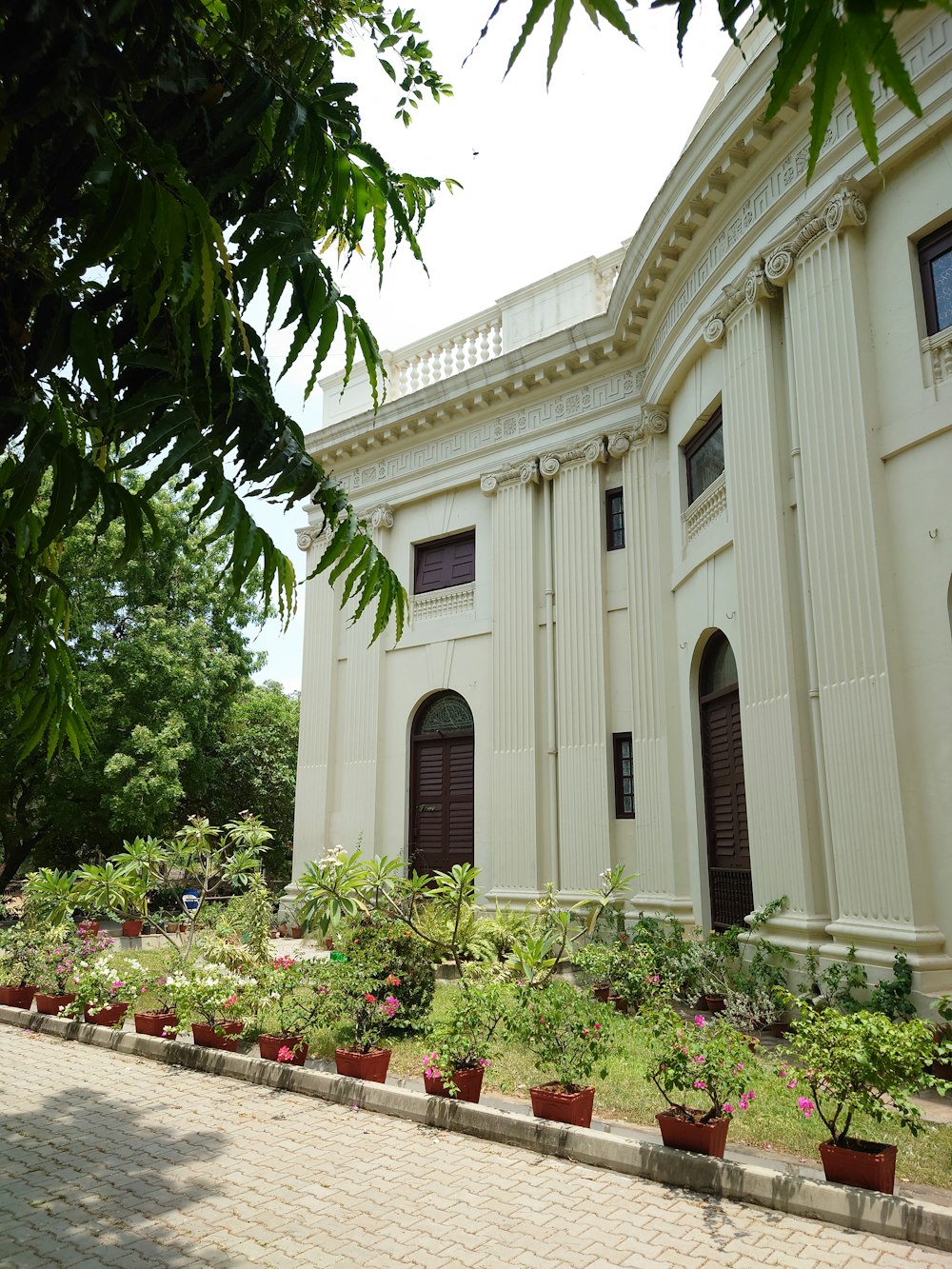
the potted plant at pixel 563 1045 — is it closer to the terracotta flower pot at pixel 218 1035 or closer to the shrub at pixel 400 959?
the shrub at pixel 400 959

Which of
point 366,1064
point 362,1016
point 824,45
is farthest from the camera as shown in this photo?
point 362,1016

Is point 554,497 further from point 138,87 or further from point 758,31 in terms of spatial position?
point 138,87

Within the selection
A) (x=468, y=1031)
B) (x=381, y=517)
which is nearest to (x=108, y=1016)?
(x=468, y=1031)

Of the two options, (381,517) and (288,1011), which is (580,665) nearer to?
(381,517)

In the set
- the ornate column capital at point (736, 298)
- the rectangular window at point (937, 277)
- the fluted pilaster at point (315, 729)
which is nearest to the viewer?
the rectangular window at point (937, 277)

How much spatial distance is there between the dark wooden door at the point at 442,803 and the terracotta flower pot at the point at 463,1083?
8340 mm

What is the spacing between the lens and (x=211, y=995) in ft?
28.3

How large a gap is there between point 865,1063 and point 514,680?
1005 centimetres

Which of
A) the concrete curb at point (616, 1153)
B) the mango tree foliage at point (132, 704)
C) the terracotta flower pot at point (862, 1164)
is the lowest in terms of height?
the concrete curb at point (616, 1153)

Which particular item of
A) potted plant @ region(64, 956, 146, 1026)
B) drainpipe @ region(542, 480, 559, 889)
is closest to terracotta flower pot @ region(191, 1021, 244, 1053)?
potted plant @ region(64, 956, 146, 1026)

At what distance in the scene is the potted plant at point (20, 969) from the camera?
1085 cm

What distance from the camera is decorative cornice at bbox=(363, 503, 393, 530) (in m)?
17.2

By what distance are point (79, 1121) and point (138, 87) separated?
652 centimetres

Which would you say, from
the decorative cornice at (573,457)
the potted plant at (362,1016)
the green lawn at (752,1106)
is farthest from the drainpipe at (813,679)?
the decorative cornice at (573,457)
